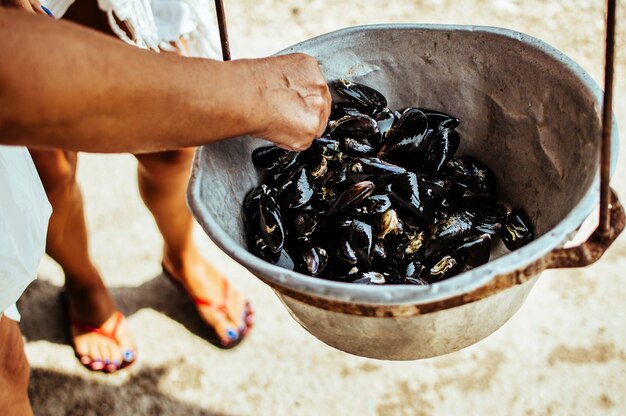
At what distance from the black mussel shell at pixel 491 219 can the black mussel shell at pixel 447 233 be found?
1.1 inches

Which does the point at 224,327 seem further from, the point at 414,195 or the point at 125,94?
the point at 125,94

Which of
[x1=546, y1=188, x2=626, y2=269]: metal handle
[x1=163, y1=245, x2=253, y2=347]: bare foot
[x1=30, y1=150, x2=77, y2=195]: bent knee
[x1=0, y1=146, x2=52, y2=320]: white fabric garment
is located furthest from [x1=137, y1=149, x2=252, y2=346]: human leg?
[x1=546, y1=188, x2=626, y2=269]: metal handle

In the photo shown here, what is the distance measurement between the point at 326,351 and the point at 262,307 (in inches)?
11.5

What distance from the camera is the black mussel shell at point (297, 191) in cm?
112

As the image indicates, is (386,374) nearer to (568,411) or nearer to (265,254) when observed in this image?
(568,411)

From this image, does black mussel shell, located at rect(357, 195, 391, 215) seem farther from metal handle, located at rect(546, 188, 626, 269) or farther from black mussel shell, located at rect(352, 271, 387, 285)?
metal handle, located at rect(546, 188, 626, 269)

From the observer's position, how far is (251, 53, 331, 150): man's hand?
90 cm

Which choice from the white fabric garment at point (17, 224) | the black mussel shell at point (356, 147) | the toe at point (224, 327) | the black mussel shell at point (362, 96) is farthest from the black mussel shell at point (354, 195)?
the toe at point (224, 327)

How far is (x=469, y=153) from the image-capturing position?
1313 millimetres

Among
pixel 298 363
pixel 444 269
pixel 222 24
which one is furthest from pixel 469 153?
pixel 298 363

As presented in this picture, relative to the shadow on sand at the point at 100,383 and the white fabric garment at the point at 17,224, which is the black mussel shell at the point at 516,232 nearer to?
the white fabric garment at the point at 17,224

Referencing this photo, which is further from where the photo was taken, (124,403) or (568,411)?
(124,403)

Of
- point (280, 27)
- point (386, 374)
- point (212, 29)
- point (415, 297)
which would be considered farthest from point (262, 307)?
point (280, 27)

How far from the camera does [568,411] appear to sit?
5.61ft
